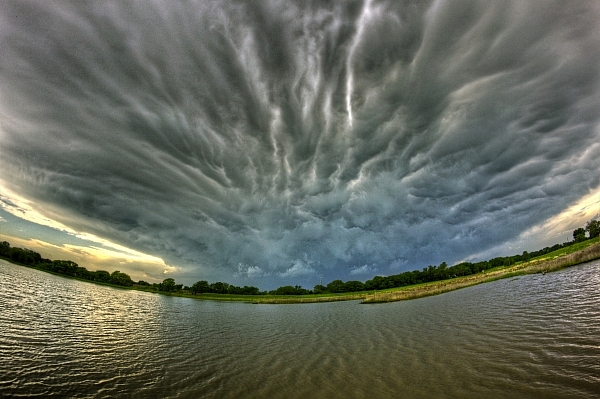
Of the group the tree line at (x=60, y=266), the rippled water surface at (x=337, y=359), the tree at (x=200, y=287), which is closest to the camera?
the rippled water surface at (x=337, y=359)

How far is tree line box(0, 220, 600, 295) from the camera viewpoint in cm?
14612

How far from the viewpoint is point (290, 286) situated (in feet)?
591

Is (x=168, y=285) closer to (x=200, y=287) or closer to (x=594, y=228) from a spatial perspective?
(x=200, y=287)

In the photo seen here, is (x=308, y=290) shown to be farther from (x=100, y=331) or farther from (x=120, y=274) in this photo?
(x=100, y=331)

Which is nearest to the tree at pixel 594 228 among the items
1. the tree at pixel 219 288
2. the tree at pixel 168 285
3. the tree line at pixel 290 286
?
the tree line at pixel 290 286

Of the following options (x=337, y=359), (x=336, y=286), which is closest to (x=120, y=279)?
(x=336, y=286)

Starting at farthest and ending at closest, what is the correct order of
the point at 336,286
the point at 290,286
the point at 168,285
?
the point at 290,286 < the point at 168,285 < the point at 336,286

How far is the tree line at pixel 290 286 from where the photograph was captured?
5753 inches

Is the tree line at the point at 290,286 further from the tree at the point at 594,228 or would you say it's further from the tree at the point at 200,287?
the tree at the point at 594,228

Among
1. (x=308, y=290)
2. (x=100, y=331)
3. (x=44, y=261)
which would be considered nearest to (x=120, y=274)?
(x=44, y=261)

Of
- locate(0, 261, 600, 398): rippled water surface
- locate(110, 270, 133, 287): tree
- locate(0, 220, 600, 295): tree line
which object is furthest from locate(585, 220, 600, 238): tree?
locate(110, 270, 133, 287): tree

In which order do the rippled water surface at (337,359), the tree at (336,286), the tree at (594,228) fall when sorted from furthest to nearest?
the tree at (336,286) → the tree at (594,228) → the rippled water surface at (337,359)

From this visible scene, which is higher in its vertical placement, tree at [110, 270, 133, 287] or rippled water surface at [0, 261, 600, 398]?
rippled water surface at [0, 261, 600, 398]

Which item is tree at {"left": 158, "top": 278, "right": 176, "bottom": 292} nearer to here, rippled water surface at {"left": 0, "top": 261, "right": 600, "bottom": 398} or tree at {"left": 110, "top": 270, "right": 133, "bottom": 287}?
tree at {"left": 110, "top": 270, "right": 133, "bottom": 287}
